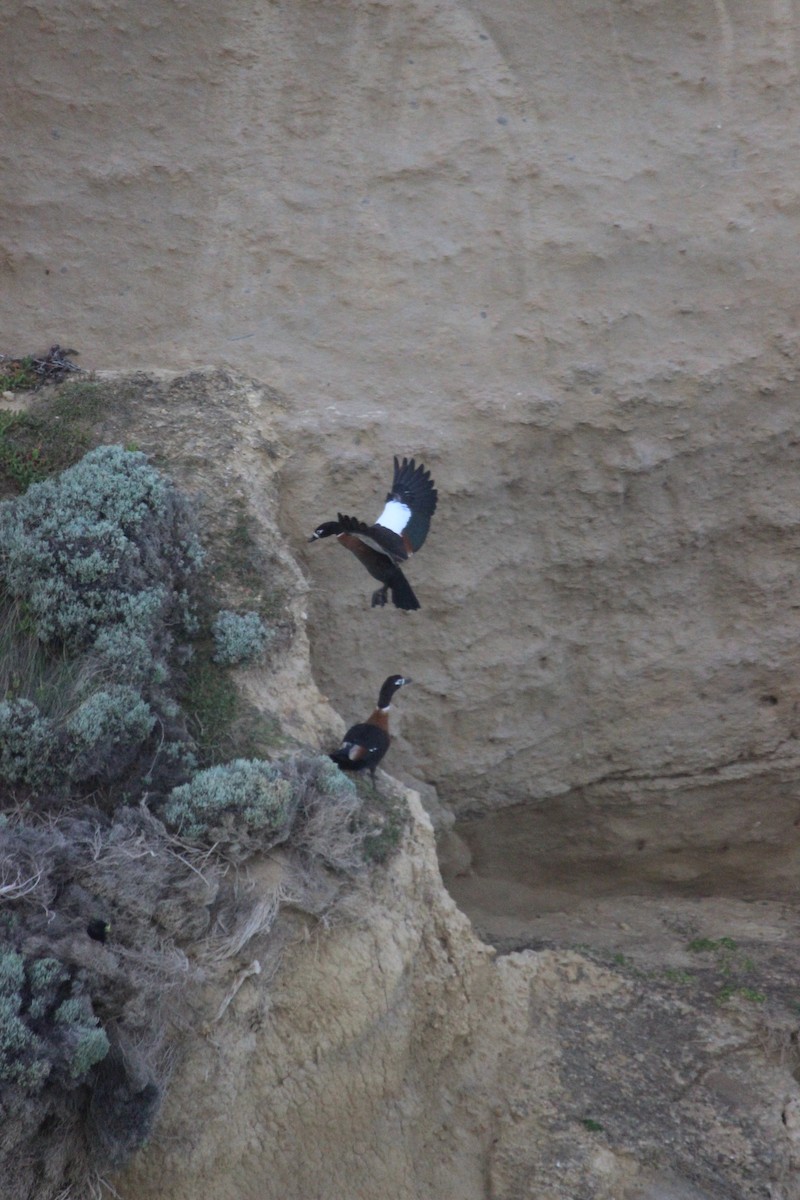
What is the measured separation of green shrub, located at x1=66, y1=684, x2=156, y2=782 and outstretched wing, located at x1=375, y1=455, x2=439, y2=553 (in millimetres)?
1659

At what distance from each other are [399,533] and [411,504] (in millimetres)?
213

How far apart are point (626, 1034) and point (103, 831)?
2875mm

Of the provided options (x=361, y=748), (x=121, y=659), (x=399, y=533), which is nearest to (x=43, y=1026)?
(x=121, y=659)

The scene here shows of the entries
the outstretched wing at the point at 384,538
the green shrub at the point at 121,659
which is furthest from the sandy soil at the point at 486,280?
the green shrub at the point at 121,659

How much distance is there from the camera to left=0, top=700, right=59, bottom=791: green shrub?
433cm

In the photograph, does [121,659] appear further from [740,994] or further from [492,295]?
[740,994]

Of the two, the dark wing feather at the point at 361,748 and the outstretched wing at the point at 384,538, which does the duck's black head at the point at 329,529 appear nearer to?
the outstretched wing at the point at 384,538

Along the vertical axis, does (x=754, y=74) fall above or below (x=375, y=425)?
above

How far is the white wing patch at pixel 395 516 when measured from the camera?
5606mm

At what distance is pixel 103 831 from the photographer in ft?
14.0

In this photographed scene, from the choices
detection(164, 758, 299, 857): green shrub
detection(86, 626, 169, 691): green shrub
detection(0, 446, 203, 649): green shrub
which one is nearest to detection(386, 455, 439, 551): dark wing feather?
detection(0, 446, 203, 649): green shrub

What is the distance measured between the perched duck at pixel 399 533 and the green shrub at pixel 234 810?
4.78 feet

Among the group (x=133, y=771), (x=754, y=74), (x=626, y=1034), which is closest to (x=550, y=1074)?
(x=626, y=1034)

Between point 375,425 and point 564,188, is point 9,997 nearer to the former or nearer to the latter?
point 375,425
